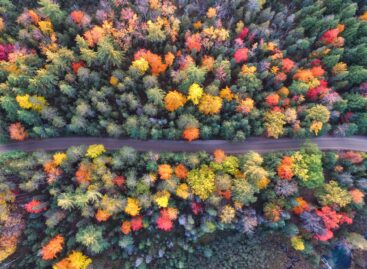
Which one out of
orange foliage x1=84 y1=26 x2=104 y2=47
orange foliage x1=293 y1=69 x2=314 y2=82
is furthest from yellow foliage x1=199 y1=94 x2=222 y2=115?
orange foliage x1=84 y1=26 x2=104 y2=47

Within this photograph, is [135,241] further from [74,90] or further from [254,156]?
[74,90]

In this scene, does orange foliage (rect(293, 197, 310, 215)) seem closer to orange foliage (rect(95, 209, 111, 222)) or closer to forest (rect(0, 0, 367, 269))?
forest (rect(0, 0, 367, 269))

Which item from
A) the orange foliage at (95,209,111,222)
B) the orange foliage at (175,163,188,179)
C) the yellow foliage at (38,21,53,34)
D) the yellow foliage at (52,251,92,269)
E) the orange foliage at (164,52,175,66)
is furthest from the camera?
the yellow foliage at (38,21,53,34)

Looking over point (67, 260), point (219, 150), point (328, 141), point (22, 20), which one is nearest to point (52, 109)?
point (22, 20)

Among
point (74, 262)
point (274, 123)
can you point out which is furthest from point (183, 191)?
point (74, 262)

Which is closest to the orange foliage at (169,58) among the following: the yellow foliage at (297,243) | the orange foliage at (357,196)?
the yellow foliage at (297,243)

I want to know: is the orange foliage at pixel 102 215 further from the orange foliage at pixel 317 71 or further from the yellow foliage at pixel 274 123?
the orange foliage at pixel 317 71
